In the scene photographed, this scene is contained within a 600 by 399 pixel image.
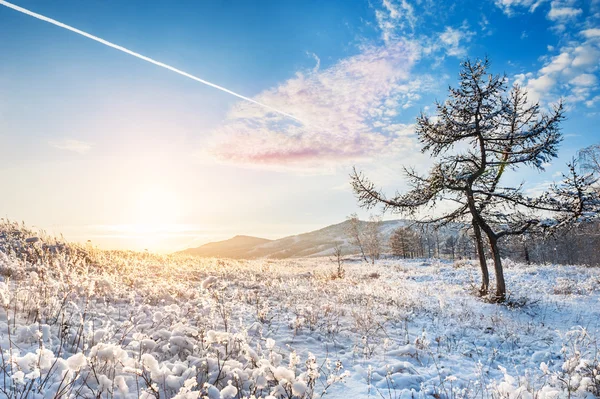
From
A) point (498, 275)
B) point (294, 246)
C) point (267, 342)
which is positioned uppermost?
point (267, 342)

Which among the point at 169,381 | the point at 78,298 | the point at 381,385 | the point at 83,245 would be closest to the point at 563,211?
the point at 381,385

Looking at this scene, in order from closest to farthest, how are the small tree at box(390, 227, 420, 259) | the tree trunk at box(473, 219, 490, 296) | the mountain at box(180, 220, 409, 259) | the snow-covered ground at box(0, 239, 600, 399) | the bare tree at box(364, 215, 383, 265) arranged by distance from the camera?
the snow-covered ground at box(0, 239, 600, 399) → the tree trunk at box(473, 219, 490, 296) → the bare tree at box(364, 215, 383, 265) → the small tree at box(390, 227, 420, 259) → the mountain at box(180, 220, 409, 259)

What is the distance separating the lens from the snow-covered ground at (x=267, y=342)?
2875mm

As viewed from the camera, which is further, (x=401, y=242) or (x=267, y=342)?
(x=401, y=242)

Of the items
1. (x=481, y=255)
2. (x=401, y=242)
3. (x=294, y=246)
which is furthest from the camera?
(x=294, y=246)

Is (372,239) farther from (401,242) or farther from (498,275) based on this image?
(498,275)

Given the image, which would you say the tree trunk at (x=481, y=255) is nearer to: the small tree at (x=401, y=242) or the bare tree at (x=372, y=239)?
the bare tree at (x=372, y=239)

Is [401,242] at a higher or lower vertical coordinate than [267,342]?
lower

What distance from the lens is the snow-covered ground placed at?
2875 mm

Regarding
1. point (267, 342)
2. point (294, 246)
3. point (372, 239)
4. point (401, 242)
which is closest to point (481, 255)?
point (267, 342)

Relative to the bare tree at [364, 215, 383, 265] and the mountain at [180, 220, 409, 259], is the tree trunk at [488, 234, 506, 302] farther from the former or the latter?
the mountain at [180, 220, 409, 259]

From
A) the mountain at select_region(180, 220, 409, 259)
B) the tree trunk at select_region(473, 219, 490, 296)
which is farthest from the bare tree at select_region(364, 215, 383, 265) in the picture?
the mountain at select_region(180, 220, 409, 259)

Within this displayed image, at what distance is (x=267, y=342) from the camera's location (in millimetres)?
2881

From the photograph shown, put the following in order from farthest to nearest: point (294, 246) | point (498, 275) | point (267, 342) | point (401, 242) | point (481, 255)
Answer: point (294, 246) → point (401, 242) → point (481, 255) → point (498, 275) → point (267, 342)
